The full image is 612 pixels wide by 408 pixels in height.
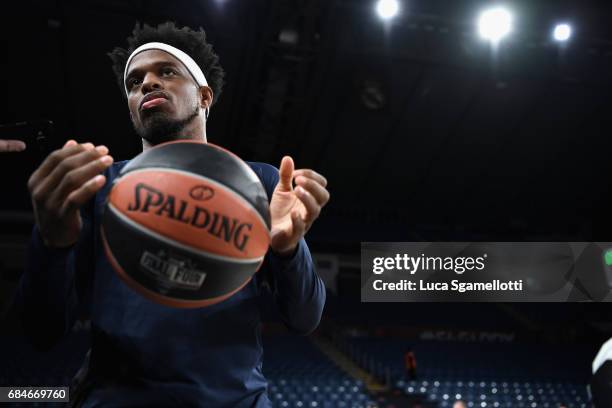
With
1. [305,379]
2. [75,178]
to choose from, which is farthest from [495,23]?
[75,178]

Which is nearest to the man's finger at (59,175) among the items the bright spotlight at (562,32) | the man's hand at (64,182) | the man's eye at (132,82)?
the man's hand at (64,182)

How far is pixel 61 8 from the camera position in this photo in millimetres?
8922

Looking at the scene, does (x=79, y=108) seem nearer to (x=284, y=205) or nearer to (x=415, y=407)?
(x=415, y=407)

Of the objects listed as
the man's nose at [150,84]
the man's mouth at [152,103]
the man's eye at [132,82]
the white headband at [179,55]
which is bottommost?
the man's mouth at [152,103]

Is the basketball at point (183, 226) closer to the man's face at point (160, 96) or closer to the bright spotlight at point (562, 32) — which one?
the man's face at point (160, 96)

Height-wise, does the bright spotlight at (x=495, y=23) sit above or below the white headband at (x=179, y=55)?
above

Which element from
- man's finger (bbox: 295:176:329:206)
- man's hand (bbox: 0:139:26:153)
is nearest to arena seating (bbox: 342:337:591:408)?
man's hand (bbox: 0:139:26:153)

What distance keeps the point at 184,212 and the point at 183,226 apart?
29mm

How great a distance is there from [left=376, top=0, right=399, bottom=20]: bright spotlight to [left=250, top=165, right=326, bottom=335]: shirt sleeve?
8.74 m

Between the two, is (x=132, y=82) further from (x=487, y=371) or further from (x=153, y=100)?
(x=487, y=371)

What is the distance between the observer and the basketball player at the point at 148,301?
104 cm

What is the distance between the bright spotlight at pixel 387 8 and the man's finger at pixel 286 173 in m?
8.74

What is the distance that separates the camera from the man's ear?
1520mm

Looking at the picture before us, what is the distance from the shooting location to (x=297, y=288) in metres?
1.26
